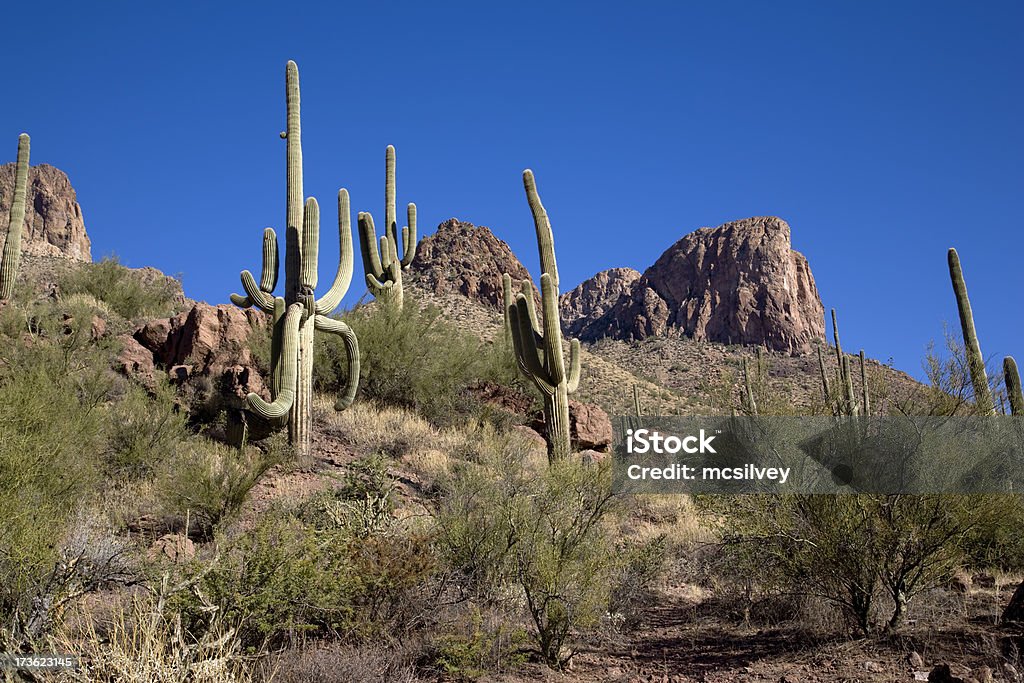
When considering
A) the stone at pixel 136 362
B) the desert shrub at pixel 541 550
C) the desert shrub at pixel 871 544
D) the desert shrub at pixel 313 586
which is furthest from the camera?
A: the stone at pixel 136 362

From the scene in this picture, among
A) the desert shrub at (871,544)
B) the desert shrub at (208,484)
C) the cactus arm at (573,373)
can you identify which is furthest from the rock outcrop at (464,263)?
the desert shrub at (871,544)

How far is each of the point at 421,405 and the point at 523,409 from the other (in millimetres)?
2485

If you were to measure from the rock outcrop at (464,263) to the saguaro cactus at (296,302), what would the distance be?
31.9 meters

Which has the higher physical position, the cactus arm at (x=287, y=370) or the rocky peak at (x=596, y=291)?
the rocky peak at (x=596, y=291)

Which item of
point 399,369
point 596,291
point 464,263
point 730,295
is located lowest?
point 399,369

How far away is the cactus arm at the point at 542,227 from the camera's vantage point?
50.0 feet

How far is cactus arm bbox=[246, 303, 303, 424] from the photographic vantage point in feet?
41.7

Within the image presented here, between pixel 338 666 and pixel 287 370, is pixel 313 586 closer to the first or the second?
pixel 338 666

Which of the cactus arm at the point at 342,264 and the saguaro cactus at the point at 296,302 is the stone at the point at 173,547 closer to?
the saguaro cactus at the point at 296,302

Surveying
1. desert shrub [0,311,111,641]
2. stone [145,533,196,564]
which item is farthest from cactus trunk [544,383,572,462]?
desert shrub [0,311,111,641]

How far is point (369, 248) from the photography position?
20125 mm

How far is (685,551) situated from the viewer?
39.5 feet

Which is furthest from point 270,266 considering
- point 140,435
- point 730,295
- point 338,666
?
point 730,295

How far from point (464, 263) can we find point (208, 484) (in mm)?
42004
